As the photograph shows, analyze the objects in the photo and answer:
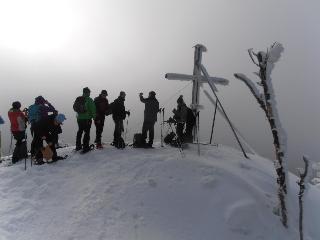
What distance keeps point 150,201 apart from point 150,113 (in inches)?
220

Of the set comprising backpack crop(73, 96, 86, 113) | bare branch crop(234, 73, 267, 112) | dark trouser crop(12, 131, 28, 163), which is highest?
bare branch crop(234, 73, 267, 112)

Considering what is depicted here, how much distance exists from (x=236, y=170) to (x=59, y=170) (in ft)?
19.9

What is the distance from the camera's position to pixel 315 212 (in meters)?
10.2

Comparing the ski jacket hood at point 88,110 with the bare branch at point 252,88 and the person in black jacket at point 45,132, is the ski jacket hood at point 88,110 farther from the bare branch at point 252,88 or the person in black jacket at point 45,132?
the bare branch at point 252,88

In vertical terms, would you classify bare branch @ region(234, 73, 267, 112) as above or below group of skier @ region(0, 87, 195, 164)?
above

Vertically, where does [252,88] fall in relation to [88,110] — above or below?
above

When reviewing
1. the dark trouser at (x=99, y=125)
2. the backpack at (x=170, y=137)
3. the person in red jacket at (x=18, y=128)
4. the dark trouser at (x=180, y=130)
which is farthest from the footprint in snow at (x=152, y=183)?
the person in red jacket at (x=18, y=128)

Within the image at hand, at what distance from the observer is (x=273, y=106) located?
8594mm

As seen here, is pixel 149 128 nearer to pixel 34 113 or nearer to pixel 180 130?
pixel 180 130

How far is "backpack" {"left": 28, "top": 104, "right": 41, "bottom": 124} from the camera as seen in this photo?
13.4 m

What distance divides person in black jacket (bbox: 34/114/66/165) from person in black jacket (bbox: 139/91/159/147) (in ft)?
10.7

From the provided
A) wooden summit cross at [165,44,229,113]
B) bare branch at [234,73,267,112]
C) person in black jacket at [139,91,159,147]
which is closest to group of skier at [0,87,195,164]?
person in black jacket at [139,91,159,147]

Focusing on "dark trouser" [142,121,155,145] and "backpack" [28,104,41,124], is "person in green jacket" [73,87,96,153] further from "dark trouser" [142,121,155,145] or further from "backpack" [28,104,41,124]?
"dark trouser" [142,121,155,145]

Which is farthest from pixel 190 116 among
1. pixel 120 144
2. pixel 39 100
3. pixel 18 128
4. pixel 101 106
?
pixel 18 128
